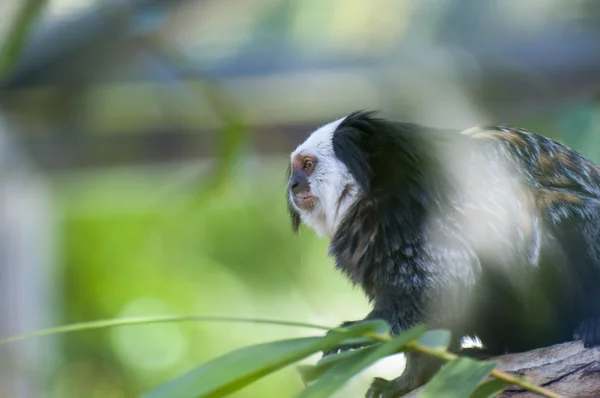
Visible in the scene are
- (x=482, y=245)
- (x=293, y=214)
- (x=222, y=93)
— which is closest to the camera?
(x=482, y=245)

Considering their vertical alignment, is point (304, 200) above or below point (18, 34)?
below

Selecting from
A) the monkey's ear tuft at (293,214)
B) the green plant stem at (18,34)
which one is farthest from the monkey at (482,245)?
the green plant stem at (18,34)

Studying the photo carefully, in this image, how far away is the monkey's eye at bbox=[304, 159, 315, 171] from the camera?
213cm

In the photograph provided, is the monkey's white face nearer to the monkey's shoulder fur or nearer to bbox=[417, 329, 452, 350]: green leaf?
the monkey's shoulder fur

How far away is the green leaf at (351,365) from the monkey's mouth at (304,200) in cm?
111

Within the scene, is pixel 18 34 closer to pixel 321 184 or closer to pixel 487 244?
pixel 321 184

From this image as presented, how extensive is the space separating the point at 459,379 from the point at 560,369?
498 millimetres

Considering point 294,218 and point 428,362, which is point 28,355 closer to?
point 294,218

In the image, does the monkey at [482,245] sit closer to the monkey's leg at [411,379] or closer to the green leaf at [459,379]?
the monkey's leg at [411,379]

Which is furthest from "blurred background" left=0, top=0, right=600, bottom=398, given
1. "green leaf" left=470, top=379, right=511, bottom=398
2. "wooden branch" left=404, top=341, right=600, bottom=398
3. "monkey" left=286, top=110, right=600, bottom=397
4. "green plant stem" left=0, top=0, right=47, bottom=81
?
"green leaf" left=470, top=379, right=511, bottom=398

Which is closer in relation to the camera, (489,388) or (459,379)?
(459,379)

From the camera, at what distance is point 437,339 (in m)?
0.93

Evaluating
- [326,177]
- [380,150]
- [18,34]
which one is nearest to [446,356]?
[380,150]

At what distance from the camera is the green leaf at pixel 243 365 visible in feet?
2.99
